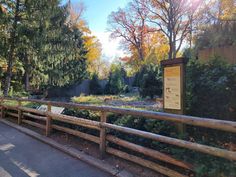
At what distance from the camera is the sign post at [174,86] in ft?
10.0

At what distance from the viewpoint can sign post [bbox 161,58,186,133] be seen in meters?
3.06

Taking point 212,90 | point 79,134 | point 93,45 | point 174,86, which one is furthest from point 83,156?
point 93,45

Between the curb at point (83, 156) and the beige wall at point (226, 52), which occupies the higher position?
the beige wall at point (226, 52)

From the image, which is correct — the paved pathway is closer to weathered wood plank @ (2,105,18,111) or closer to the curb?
the curb

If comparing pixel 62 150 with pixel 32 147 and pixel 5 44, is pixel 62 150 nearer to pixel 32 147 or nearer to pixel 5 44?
pixel 32 147

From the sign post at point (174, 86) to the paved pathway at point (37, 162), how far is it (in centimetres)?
137

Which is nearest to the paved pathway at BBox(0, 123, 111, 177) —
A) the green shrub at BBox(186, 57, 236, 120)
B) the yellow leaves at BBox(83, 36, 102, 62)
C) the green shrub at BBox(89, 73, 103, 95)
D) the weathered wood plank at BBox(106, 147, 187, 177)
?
the weathered wood plank at BBox(106, 147, 187, 177)

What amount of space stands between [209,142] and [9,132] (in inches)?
195

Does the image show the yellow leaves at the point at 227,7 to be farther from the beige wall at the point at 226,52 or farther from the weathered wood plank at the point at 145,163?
the weathered wood plank at the point at 145,163

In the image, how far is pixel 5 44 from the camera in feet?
33.6

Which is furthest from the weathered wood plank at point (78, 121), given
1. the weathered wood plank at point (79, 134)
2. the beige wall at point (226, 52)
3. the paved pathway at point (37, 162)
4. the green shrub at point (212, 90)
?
the beige wall at point (226, 52)

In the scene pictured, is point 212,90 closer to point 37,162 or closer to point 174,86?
point 174,86

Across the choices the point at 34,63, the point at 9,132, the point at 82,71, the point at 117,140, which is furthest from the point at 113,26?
the point at 117,140

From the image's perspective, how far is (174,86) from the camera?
10.4 ft
